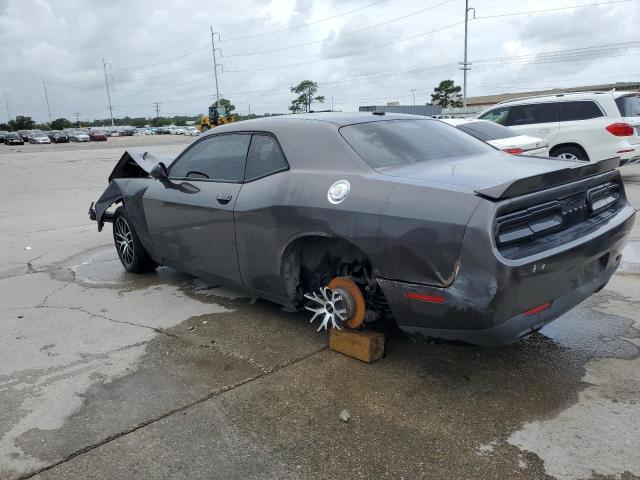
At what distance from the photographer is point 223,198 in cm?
419

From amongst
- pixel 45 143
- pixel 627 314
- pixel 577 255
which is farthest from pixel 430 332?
pixel 45 143

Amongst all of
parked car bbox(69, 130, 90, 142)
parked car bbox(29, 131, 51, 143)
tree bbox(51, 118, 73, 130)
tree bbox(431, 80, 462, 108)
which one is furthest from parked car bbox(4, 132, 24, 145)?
tree bbox(51, 118, 73, 130)

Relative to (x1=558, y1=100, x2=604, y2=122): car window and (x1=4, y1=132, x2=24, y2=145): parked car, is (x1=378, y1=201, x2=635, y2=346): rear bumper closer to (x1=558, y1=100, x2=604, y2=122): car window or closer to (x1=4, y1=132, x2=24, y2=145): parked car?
(x1=558, y1=100, x2=604, y2=122): car window

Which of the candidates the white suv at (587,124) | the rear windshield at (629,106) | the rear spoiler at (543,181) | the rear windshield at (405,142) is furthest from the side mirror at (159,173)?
the rear windshield at (629,106)

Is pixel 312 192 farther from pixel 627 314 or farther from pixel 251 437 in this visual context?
pixel 627 314

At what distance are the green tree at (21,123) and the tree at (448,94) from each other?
76656mm

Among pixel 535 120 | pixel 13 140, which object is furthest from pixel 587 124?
pixel 13 140

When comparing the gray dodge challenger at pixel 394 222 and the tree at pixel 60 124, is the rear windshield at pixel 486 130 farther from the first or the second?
the tree at pixel 60 124

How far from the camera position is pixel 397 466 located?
2.54 m

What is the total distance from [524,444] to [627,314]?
214 centimetres

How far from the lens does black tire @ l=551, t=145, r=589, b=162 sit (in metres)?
10.8

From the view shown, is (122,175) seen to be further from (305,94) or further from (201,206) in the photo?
(305,94)

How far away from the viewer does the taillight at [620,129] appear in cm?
1017

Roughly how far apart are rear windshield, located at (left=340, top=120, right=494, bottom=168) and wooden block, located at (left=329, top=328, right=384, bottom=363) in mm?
Result: 1099
